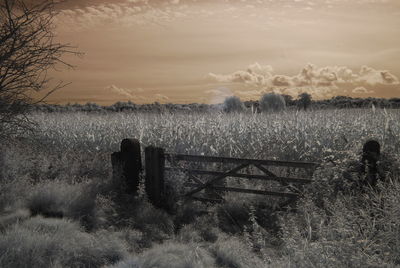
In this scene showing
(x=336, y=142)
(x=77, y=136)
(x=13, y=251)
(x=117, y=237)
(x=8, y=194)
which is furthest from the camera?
(x=77, y=136)

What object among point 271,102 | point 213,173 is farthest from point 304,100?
point 213,173

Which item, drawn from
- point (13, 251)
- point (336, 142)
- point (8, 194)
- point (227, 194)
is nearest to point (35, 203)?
point (8, 194)

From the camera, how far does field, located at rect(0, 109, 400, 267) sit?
15.4 feet

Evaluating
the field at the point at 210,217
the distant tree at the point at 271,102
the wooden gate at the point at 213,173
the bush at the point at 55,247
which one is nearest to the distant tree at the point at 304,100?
the distant tree at the point at 271,102

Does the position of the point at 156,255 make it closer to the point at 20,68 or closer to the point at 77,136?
the point at 20,68

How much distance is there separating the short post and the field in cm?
26

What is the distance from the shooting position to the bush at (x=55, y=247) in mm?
5336

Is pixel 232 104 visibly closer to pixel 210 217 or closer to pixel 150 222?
pixel 210 217

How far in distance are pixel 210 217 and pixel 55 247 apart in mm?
3183

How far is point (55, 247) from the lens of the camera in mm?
5691

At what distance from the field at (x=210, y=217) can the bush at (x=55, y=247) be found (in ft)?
0.05

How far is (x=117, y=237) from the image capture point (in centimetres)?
669

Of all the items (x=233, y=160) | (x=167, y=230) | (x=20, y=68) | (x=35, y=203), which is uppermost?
(x=20, y=68)

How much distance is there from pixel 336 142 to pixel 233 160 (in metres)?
3.71
